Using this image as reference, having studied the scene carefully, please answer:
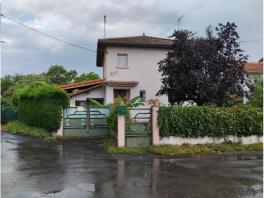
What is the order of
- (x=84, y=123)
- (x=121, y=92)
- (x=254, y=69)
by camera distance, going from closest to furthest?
(x=84, y=123) → (x=121, y=92) → (x=254, y=69)

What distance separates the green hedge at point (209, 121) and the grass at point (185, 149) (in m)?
0.58

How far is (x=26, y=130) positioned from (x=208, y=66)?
35.7 feet

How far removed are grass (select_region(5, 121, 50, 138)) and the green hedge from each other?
7409 millimetres

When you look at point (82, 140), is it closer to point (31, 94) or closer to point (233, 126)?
point (31, 94)

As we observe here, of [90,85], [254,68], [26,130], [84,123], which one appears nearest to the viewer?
[84,123]

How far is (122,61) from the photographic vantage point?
25.6m

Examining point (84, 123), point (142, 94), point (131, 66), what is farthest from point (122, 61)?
point (84, 123)

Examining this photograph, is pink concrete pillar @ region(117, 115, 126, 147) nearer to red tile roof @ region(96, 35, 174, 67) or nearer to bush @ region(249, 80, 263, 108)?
bush @ region(249, 80, 263, 108)

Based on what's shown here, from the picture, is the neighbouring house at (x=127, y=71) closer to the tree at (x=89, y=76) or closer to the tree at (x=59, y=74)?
the tree at (x=89, y=76)

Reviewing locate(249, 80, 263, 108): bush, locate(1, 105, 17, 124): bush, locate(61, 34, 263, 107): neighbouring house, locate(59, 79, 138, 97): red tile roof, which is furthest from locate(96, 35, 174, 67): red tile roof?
locate(1, 105, 17, 124): bush

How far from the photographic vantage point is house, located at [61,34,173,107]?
82.3 feet

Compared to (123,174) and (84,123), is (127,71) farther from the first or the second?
(123,174)

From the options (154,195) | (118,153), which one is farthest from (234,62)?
(154,195)

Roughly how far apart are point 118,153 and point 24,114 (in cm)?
987
